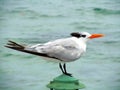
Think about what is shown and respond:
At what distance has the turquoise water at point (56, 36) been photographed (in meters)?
3.99

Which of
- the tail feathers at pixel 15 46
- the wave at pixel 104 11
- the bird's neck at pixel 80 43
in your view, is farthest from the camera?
the wave at pixel 104 11

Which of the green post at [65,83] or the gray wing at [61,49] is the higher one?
the gray wing at [61,49]

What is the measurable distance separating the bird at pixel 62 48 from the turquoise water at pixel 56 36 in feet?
6.31

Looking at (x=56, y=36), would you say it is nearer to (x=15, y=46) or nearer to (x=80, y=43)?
(x=80, y=43)

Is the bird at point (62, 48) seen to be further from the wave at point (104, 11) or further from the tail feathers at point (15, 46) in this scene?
the wave at point (104, 11)

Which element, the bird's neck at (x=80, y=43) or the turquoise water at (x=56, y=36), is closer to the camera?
the bird's neck at (x=80, y=43)

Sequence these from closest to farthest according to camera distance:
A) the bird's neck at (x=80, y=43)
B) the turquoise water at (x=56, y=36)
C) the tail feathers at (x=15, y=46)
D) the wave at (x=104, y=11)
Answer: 1. the tail feathers at (x=15, y=46)
2. the bird's neck at (x=80, y=43)
3. the turquoise water at (x=56, y=36)
4. the wave at (x=104, y=11)

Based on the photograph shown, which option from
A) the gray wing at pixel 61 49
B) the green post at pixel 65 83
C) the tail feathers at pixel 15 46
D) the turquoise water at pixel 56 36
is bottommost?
the turquoise water at pixel 56 36

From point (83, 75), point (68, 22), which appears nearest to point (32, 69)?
point (83, 75)

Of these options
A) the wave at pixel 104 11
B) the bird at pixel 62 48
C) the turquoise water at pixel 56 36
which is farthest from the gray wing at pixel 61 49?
the wave at pixel 104 11

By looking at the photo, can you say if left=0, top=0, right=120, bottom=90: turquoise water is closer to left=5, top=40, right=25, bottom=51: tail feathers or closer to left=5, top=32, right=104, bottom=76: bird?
left=5, top=32, right=104, bottom=76: bird

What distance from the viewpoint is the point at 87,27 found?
4.81 meters

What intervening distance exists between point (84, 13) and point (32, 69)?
3.99 feet

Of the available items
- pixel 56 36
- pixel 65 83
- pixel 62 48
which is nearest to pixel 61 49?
pixel 62 48
